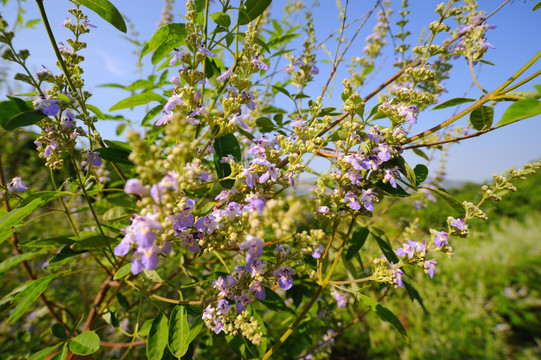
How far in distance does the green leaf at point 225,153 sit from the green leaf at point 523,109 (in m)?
1.26

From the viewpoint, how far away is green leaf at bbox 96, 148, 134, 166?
134cm

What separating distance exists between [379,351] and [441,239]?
6162 mm

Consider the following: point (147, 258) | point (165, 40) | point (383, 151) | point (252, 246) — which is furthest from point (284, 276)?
point (165, 40)

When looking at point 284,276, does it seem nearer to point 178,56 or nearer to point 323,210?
point 323,210

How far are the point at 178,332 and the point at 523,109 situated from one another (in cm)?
178

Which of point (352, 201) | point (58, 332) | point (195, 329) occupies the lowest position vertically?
point (58, 332)

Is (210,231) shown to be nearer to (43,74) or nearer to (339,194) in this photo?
(339,194)

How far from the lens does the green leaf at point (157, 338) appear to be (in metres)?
1.26

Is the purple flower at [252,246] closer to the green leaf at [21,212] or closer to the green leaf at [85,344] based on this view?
the green leaf at [85,344]

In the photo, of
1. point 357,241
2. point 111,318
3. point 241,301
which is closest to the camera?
point 241,301

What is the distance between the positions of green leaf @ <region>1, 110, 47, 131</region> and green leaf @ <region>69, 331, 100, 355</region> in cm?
106

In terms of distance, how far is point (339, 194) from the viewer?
1.37 metres

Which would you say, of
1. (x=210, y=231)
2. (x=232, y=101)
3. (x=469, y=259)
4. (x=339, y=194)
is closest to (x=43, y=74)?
(x=232, y=101)

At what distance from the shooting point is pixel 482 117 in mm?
1463
